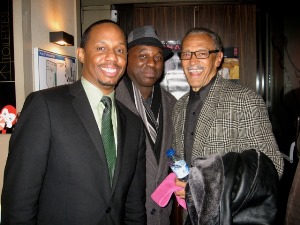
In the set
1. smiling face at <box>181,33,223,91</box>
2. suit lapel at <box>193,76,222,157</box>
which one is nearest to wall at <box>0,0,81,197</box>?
smiling face at <box>181,33,223,91</box>

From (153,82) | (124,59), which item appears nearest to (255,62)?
(153,82)

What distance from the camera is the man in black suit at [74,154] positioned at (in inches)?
54.0

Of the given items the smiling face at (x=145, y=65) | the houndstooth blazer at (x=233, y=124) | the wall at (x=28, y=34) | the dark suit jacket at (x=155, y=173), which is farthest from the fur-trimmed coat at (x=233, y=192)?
the wall at (x=28, y=34)

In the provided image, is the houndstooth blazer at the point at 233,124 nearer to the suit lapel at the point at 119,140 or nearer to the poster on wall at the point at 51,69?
the suit lapel at the point at 119,140

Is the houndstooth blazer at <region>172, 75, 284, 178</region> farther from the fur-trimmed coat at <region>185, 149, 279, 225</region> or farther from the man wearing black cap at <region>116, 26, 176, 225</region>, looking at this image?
the man wearing black cap at <region>116, 26, 176, 225</region>

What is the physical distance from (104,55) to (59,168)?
0.77m

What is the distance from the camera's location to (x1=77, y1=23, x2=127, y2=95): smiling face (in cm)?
170

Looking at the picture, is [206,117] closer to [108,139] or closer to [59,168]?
[108,139]

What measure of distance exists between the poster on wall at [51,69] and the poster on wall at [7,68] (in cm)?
25

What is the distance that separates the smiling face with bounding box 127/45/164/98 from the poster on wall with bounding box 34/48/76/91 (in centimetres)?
112

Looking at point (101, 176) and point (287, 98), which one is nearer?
point (101, 176)

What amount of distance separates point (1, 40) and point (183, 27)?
2676 mm

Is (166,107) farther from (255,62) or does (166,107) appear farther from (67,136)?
(255,62)

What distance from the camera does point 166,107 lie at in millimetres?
2547
